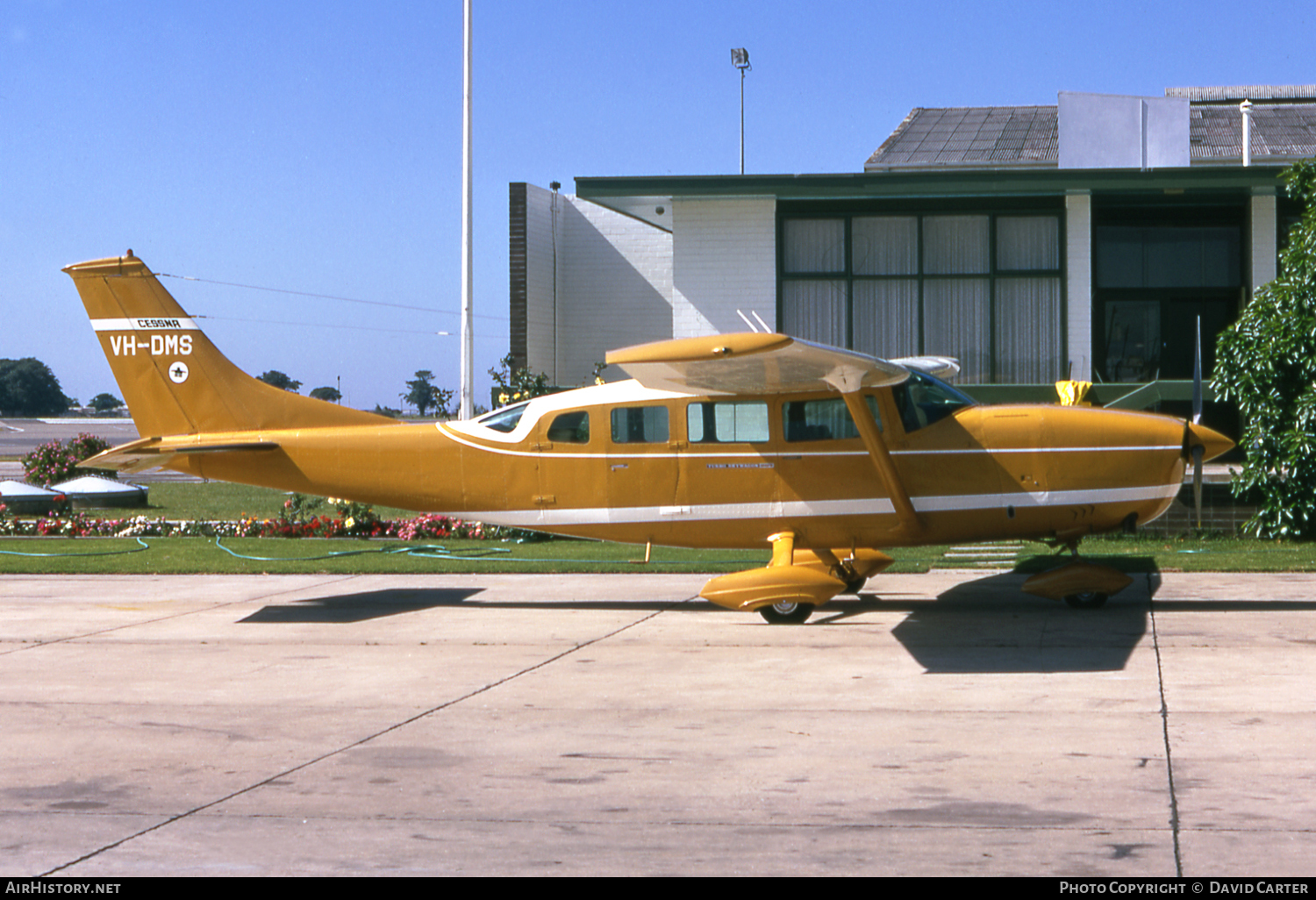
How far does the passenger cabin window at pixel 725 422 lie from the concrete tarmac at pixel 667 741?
1.63 metres

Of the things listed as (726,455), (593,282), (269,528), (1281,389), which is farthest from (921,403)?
(593,282)

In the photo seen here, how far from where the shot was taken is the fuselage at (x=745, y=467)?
34.9ft

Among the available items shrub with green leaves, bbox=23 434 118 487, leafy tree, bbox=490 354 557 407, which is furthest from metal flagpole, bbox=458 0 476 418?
shrub with green leaves, bbox=23 434 118 487

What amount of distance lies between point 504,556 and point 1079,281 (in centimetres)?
1072

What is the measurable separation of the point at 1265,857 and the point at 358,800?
144 inches

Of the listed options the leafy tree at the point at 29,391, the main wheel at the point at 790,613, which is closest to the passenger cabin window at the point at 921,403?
the main wheel at the point at 790,613

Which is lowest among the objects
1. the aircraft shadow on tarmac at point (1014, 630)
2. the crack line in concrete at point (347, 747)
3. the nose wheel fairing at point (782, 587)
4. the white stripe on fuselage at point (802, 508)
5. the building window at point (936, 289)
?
the crack line in concrete at point (347, 747)

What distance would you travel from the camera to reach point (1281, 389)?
52.3 ft

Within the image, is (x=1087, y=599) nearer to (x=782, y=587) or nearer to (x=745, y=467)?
(x=782, y=587)

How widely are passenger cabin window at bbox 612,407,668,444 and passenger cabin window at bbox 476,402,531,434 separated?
97cm

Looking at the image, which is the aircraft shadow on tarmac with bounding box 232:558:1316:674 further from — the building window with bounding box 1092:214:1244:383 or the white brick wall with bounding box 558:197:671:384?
the white brick wall with bounding box 558:197:671:384

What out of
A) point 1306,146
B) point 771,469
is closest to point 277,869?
point 771,469

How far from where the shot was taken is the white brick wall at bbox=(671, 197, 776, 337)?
20922 millimetres

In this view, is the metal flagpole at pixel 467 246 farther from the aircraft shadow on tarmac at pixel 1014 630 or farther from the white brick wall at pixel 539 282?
the aircraft shadow on tarmac at pixel 1014 630
